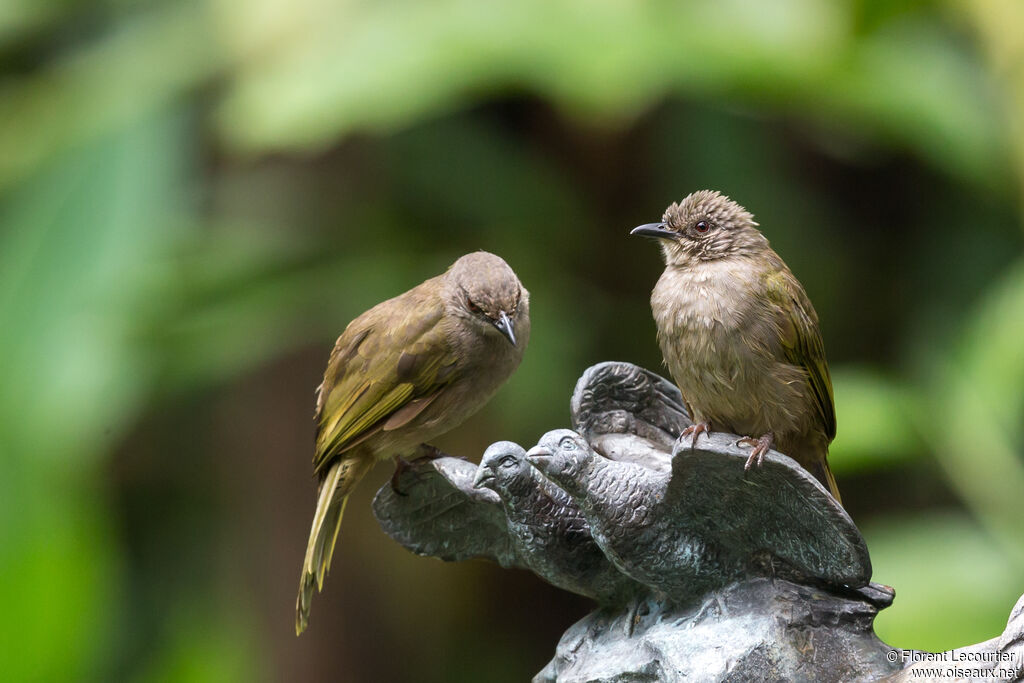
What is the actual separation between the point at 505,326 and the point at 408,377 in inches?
13.0

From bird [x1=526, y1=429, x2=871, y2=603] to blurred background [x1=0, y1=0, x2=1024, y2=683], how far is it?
1840 millimetres

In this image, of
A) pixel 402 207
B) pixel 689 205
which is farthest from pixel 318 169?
pixel 689 205

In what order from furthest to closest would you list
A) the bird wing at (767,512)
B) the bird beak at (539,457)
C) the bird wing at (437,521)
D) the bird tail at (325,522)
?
the bird tail at (325,522) → the bird wing at (437,521) → the bird beak at (539,457) → the bird wing at (767,512)

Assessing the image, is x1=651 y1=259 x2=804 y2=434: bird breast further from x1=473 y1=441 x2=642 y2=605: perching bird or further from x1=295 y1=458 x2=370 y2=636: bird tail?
x1=295 y1=458 x2=370 y2=636: bird tail

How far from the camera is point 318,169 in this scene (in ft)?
23.9

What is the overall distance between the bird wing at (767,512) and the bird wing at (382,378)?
1162 millimetres

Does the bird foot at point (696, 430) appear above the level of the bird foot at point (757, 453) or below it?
above

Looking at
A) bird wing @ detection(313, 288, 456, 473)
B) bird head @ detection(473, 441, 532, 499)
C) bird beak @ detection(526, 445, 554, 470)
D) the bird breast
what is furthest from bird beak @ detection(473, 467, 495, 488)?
bird wing @ detection(313, 288, 456, 473)

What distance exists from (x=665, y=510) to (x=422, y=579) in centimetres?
497

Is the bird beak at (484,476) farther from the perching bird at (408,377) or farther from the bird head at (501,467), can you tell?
the perching bird at (408,377)

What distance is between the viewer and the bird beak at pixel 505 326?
11.6 ft

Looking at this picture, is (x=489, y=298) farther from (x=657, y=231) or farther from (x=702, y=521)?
(x=702, y=521)

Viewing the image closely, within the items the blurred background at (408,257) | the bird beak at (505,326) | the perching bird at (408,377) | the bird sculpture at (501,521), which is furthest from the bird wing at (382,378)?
the blurred background at (408,257)

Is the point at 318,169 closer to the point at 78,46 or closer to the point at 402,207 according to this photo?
the point at 402,207
